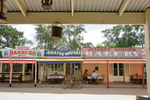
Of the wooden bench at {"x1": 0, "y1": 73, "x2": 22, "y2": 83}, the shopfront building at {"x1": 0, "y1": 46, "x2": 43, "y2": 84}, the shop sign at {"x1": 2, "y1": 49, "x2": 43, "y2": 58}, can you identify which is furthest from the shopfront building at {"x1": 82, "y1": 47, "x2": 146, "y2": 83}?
the wooden bench at {"x1": 0, "y1": 73, "x2": 22, "y2": 83}

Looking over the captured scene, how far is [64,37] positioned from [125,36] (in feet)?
52.4

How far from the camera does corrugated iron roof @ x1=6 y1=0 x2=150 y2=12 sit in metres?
3.73

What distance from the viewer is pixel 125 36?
1427 inches

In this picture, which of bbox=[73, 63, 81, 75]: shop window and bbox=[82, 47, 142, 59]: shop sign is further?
bbox=[73, 63, 81, 75]: shop window

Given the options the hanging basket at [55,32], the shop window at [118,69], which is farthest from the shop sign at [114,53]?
the hanging basket at [55,32]

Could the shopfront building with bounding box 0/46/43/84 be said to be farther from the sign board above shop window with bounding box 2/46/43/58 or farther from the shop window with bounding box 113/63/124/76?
the shop window with bounding box 113/63/124/76

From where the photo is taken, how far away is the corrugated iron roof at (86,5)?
373cm

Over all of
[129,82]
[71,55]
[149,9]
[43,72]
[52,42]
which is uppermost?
[52,42]

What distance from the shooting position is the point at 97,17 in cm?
418

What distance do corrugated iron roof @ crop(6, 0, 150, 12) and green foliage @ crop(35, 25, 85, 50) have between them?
29.9 meters

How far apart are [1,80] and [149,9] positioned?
592 inches

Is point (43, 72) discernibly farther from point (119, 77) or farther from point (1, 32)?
point (1, 32)

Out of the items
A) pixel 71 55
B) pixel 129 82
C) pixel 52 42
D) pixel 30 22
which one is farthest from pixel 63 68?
pixel 52 42

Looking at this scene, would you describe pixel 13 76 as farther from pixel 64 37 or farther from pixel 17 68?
pixel 64 37
